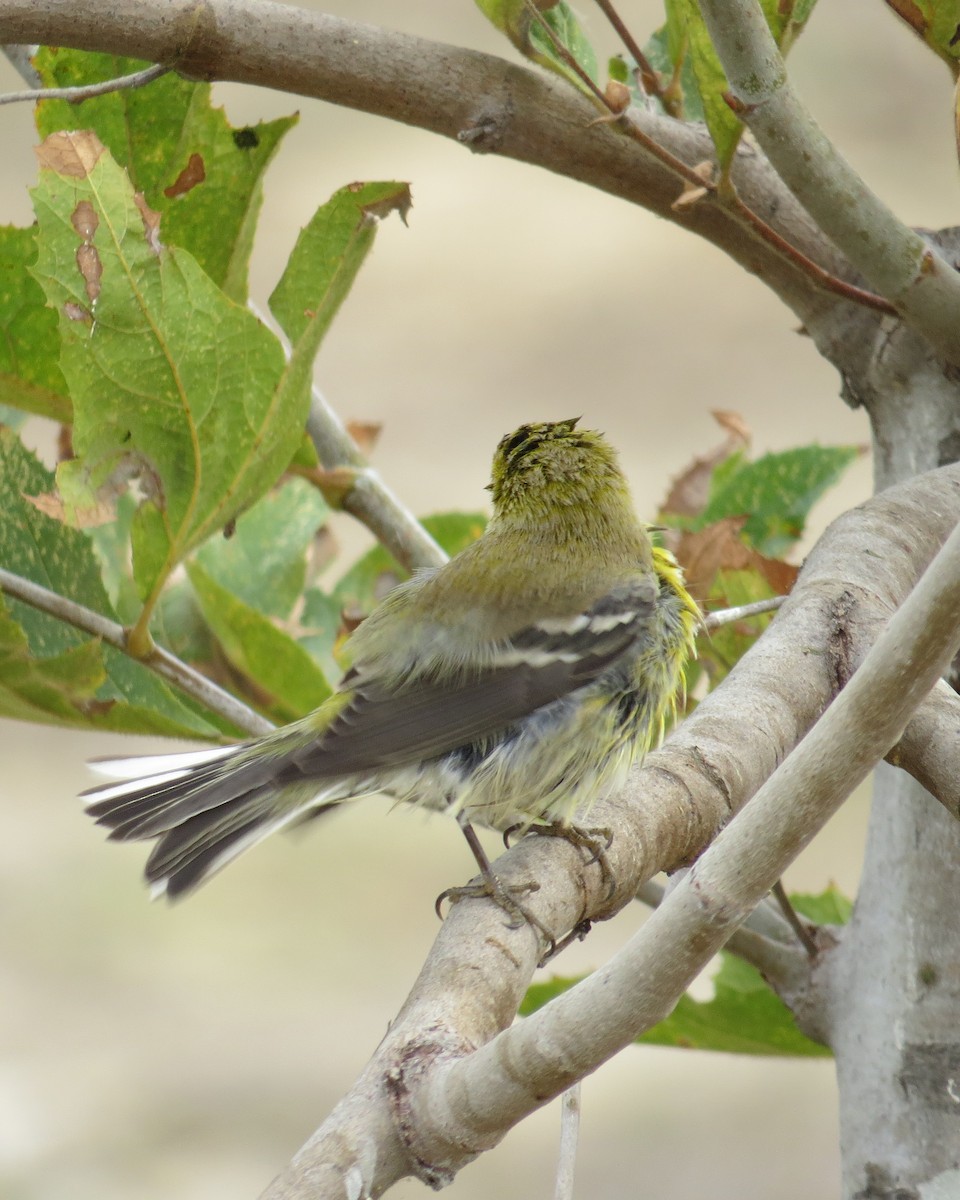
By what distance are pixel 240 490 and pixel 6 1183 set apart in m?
4.25

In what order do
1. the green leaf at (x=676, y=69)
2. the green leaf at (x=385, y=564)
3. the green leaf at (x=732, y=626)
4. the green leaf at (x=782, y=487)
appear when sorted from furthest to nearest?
the green leaf at (x=385, y=564) → the green leaf at (x=782, y=487) → the green leaf at (x=732, y=626) → the green leaf at (x=676, y=69)

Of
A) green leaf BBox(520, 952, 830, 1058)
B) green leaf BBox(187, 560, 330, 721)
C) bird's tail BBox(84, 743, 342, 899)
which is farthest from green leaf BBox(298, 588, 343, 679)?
green leaf BBox(520, 952, 830, 1058)

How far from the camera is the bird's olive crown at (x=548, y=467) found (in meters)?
2.20

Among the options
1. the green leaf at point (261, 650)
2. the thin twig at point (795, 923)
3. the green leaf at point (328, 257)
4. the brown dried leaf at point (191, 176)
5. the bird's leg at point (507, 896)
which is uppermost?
the brown dried leaf at point (191, 176)

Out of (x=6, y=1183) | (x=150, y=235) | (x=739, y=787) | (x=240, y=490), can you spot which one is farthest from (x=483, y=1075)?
(x=6, y=1183)

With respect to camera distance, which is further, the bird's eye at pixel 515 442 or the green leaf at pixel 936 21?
the bird's eye at pixel 515 442

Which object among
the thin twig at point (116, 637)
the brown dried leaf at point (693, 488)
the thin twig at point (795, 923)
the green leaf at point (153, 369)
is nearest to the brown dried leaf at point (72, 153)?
the green leaf at point (153, 369)

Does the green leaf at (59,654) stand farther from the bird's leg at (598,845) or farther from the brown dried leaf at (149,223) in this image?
the bird's leg at (598,845)

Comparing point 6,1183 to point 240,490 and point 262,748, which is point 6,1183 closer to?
point 262,748

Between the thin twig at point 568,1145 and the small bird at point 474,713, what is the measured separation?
→ 49 cm

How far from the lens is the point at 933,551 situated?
5.16 feet

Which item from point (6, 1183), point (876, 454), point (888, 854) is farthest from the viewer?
point (6, 1183)

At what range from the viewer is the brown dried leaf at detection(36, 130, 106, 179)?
1431 millimetres

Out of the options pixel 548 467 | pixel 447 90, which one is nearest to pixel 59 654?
pixel 447 90
